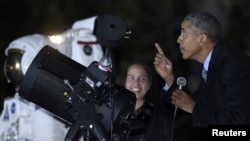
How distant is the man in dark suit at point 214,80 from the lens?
592cm

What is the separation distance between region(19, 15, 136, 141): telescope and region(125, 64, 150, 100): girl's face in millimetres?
806

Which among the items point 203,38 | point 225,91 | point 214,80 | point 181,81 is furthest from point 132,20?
point 225,91

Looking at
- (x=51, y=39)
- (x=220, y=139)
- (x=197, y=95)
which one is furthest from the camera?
(x=51, y=39)

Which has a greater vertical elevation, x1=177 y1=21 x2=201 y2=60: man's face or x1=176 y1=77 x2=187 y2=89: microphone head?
x1=177 y1=21 x2=201 y2=60: man's face

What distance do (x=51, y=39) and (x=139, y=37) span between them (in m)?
5.00

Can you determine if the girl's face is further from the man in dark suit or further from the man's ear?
the man's ear

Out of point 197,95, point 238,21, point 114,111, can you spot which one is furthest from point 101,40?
point 238,21

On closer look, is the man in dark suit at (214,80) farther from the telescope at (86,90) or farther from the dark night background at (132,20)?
the dark night background at (132,20)

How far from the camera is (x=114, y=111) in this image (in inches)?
246

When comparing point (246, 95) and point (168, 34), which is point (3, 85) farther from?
point (246, 95)

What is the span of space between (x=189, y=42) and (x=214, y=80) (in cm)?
43

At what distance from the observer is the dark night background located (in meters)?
12.3

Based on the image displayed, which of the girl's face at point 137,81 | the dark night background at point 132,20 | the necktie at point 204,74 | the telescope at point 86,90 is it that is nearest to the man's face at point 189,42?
the necktie at point 204,74

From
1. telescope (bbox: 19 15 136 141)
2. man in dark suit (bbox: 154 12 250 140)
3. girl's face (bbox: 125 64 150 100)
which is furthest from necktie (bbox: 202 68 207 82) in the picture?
girl's face (bbox: 125 64 150 100)
